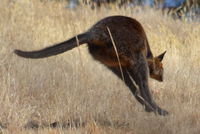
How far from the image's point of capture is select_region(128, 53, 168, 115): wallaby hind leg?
4586 mm

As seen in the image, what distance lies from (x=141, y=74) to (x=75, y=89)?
87 cm

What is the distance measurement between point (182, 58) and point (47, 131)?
428 centimetres

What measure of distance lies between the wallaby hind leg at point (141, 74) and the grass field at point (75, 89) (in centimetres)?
15

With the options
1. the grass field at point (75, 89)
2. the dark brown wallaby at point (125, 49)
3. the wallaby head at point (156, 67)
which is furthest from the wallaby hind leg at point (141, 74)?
the wallaby head at point (156, 67)

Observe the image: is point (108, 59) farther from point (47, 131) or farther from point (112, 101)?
point (47, 131)

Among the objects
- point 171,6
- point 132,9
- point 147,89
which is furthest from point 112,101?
point 171,6

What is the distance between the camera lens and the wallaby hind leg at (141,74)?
459cm

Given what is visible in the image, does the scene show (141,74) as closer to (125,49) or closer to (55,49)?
(125,49)

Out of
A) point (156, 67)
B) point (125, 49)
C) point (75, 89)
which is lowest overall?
point (75, 89)

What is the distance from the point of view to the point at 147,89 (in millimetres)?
4672

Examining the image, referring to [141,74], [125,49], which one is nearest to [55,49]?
[125,49]

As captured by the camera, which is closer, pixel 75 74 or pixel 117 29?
pixel 117 29

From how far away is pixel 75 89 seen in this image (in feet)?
16.8

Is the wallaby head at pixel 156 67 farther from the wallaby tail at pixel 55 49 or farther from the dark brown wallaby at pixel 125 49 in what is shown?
the wallaby tail at pixel 55 49
